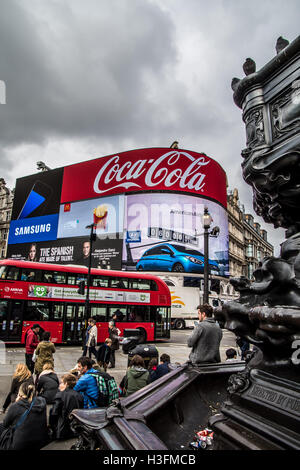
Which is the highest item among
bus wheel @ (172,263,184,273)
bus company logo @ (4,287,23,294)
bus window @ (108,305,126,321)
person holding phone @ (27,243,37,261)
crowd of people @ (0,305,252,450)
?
person holding phone @ (27,243,37,261)

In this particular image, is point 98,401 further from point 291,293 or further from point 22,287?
point 22,287

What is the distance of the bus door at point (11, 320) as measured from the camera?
510 inches

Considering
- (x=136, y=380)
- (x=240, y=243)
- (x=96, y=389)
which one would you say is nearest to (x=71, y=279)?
(x=136, y=380)

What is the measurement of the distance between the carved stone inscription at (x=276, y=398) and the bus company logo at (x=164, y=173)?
108ft

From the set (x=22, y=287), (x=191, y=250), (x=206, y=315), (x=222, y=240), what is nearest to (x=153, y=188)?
(x=191, y=250)

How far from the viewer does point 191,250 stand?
110 feet

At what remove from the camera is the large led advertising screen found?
107 ft

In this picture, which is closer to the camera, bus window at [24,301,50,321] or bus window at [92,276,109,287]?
bus window at [24,301,50,321]

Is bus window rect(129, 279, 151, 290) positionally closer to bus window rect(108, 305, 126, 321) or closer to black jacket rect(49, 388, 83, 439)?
bus window rect(108, 305, 126, 321)

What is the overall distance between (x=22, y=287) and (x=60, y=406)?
33.9 ft

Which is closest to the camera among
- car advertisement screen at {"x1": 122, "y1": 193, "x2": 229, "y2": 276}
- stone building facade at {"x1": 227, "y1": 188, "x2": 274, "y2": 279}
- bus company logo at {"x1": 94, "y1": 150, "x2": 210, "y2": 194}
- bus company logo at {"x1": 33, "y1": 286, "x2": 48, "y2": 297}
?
bus company logo at {"x1": 33, "y1": 286, "x2": 48, "y2": 297}

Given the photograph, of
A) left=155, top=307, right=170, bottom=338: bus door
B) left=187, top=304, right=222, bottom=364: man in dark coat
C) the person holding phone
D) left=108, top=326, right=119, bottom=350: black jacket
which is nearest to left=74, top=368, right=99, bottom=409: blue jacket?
left=187, top=304, right=222, bottom=364: man in dark coat

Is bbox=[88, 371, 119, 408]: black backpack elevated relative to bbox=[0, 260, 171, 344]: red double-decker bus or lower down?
lower down

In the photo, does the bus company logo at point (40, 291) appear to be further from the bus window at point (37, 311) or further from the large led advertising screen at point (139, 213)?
the large led advertising screen at point (139, 213)
